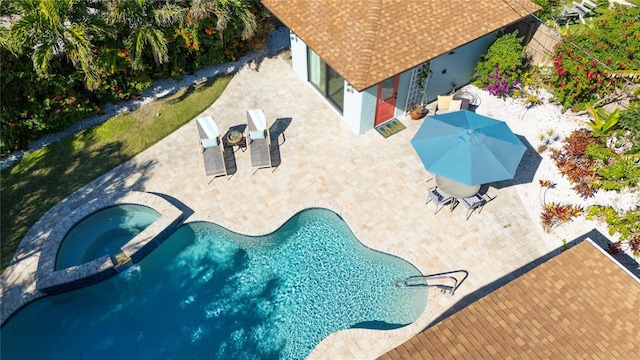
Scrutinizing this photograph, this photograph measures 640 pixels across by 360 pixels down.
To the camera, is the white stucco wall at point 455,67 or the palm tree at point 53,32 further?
the white stucco wall at point 455,67

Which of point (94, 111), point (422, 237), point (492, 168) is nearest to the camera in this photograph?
point (492, 168)

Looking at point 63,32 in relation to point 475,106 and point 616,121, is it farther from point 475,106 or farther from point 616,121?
point 616,121

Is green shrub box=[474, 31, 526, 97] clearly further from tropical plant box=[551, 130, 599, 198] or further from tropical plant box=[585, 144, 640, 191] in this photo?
tropical plant box=[585, 144, 640, 191]

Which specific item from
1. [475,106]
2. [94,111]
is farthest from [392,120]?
[94,111]

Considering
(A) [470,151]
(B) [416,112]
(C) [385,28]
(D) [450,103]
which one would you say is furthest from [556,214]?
(C) [385,28]

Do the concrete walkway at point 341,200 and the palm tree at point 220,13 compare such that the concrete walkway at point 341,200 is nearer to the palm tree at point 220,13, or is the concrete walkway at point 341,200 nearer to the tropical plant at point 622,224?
the tropical plant at point 622,224

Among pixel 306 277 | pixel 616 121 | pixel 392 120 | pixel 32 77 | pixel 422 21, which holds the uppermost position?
pixel 422 21

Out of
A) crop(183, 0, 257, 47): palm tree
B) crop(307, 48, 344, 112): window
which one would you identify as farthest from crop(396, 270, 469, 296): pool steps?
crop(183, 0, 257, 47): palm tree

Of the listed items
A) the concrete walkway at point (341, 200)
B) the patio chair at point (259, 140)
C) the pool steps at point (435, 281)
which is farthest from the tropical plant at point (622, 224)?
the patio chair at point (259, 140)
